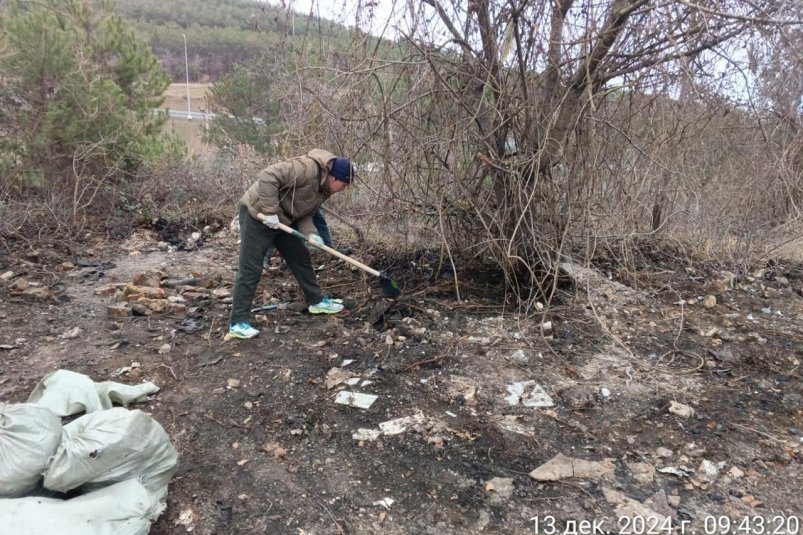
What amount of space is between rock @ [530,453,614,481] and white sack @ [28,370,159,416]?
7.22 ft

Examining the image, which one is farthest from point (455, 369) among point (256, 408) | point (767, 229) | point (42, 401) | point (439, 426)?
point (767, 229)

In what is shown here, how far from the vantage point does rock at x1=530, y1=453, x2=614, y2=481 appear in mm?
2373

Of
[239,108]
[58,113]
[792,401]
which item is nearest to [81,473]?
[792,401]

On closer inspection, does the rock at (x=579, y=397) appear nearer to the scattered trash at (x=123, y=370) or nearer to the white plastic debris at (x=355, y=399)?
the white plastic debris at (x=355, y=399)

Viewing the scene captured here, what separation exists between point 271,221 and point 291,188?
281mm

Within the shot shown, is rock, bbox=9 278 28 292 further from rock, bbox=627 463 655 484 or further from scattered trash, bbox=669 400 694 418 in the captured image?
scattered trash, bbox=669 400 694 418

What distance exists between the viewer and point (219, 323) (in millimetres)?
3965

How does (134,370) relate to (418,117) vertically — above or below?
below

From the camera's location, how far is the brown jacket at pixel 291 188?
343 cm

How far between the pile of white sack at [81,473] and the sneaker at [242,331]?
1.50 meters

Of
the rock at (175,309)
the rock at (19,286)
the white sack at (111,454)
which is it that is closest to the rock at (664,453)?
the white sack at (111,454)

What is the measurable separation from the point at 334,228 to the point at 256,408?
3.44 meters

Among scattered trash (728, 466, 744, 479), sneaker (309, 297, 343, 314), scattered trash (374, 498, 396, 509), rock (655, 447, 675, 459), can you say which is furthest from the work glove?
scattered trash (728, 466, 744, 479)

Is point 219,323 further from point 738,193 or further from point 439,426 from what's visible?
point 738,193
